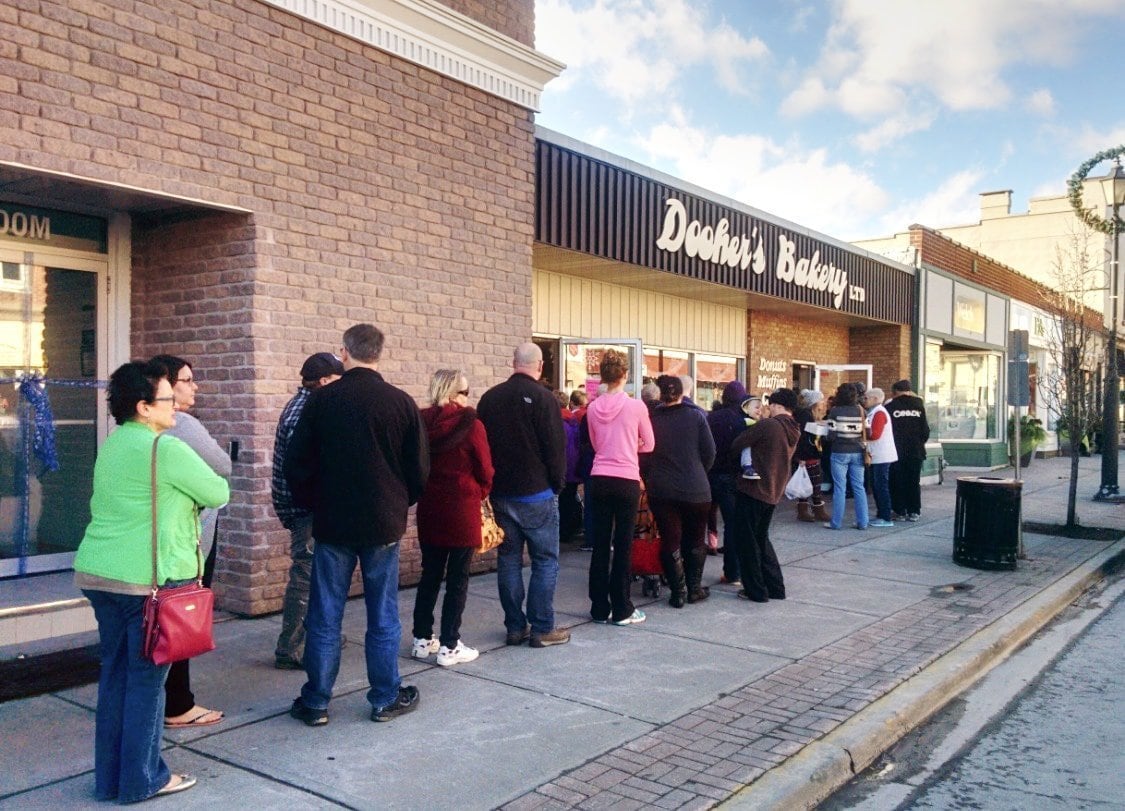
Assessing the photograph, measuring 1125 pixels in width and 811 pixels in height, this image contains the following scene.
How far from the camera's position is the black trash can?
909cm

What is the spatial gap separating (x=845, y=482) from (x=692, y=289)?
359 centimetres

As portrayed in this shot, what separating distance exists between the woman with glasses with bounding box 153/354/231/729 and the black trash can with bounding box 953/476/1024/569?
7.34 metres

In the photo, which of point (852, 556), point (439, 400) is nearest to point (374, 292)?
point (439, 400)

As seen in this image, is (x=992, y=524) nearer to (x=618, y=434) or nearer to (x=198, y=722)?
(x=618, y=434)

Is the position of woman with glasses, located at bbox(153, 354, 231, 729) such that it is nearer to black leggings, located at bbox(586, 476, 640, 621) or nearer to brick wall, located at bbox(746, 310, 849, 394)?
black leggings, located at bbox(586, 476, 640, 621)

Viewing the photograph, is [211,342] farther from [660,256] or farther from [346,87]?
[660,256]

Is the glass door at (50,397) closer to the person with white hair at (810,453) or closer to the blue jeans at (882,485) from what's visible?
the person with white hair at (810,453)

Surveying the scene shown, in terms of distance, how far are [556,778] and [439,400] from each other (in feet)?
7.65

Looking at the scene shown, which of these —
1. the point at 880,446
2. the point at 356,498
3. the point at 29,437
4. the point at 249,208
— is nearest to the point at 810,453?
the point at 880,446

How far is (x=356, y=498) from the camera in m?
4.47

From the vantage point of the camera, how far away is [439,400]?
18.1 ft

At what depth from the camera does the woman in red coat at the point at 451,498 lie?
5449 mm

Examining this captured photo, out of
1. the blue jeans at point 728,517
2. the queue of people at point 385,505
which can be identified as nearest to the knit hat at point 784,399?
the queue of people at point 385,505

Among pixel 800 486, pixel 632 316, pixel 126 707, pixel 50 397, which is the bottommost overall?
pixel 126 707
